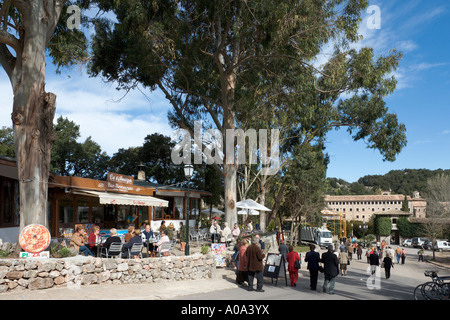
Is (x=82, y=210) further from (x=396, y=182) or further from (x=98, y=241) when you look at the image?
(x=396, y=182)

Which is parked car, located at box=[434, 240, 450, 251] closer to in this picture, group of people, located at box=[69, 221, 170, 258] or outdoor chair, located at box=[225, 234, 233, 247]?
outdoor chair, located at box=[225, 234, 233, 247]

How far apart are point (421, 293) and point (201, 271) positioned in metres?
6.49

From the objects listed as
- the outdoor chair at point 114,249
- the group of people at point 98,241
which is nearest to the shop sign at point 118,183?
the group of people at point 98,241

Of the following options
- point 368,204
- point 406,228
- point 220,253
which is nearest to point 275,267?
point 220,253

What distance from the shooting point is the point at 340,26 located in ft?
53.0

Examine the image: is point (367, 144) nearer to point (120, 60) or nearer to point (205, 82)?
point (205, 82)

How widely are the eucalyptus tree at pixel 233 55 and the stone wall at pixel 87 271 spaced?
675 centimetres

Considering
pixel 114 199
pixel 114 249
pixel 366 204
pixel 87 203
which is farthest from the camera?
pixel 366 204

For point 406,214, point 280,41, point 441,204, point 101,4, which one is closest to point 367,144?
point 280,41

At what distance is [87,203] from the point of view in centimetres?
1884

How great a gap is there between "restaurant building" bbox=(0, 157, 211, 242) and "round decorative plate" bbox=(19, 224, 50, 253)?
4942 mm

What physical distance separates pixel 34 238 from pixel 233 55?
40.7 ft

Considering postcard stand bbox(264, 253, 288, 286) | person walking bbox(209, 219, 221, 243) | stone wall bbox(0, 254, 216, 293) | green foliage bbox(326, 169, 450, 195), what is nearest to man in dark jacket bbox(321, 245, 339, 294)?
postcard stand bbox(264, 253, 288, 286)

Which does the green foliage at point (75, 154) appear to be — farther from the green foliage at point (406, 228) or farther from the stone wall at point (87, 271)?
the green foliage at point (406, 228)
